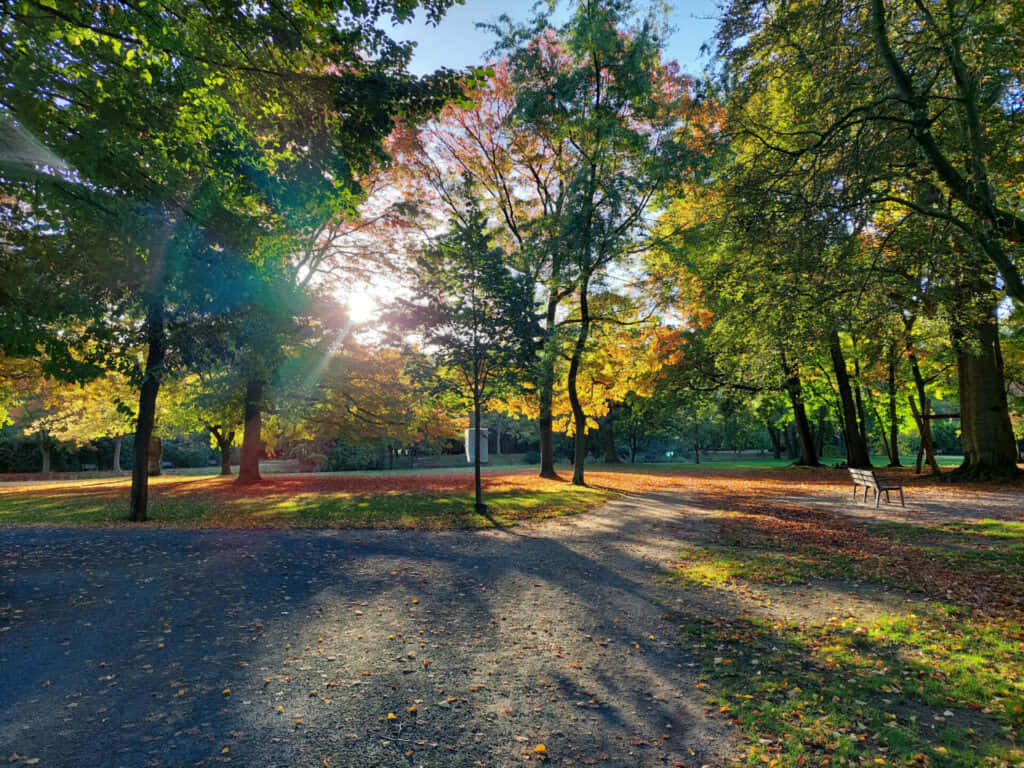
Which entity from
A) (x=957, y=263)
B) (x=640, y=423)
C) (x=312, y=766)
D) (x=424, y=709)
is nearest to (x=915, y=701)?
(x=424, y=709)

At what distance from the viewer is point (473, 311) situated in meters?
13.0

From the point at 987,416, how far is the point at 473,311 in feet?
58.6

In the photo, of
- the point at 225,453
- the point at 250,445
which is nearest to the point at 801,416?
the point at 250,445

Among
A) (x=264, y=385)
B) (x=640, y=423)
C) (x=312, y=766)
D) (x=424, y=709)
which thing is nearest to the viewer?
(x=312, y=766)

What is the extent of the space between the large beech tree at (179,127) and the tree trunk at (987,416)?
19595mm

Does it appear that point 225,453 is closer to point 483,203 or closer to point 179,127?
point 483,203

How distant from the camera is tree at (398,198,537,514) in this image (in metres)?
13.0

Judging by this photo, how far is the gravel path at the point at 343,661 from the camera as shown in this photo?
3.22m

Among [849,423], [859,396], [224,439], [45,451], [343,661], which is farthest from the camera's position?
[45,451]

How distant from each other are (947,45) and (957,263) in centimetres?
595

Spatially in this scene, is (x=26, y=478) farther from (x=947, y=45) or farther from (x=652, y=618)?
(x=947, y=45)

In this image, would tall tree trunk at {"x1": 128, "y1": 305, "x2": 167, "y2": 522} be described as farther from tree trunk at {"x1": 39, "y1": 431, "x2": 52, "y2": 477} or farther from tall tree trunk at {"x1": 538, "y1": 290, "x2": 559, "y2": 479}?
tree trunk at {"x1": 39, "y1": 431, "x2": 52, "y2": 477}

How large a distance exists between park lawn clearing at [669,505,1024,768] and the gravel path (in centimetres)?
45

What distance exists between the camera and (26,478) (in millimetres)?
28719
